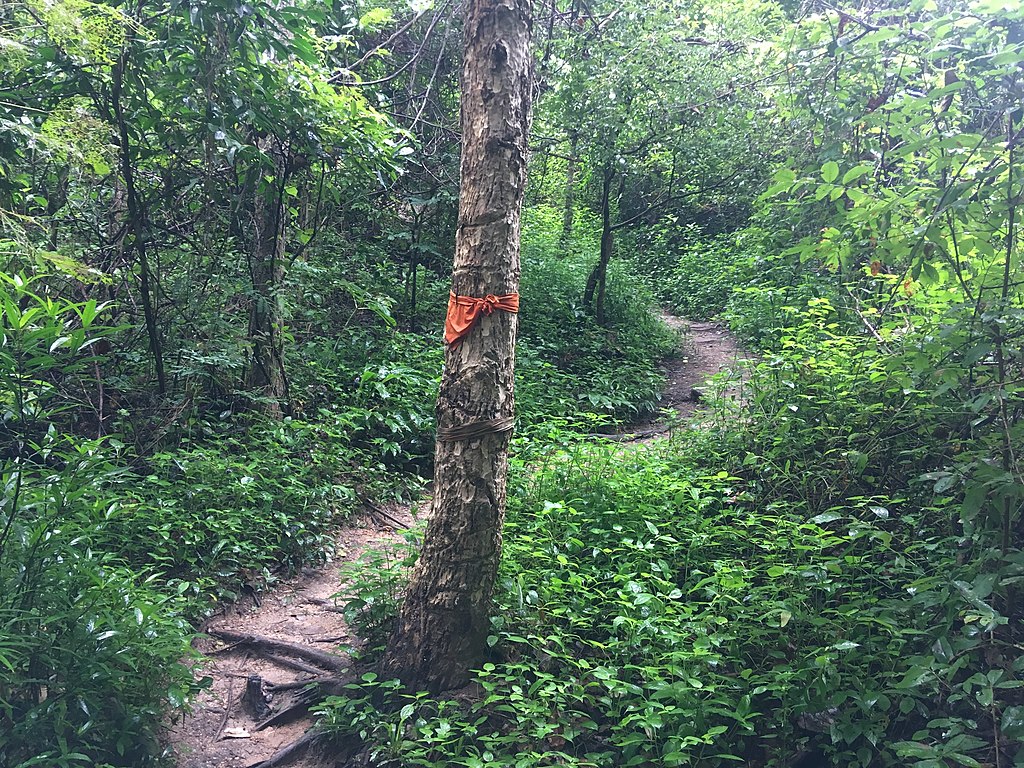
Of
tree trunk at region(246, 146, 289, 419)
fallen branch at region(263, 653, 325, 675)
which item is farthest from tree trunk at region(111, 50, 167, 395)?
A: fallen branch at region(263, 653, 325, 675)

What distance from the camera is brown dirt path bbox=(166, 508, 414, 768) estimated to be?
133 inches

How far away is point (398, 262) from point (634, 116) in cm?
422

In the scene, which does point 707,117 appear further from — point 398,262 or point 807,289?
point 398,262

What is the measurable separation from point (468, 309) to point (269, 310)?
11.5ft

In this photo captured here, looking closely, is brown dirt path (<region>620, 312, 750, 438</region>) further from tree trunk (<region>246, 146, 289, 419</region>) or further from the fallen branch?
the fallen branch

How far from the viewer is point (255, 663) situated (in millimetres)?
4031

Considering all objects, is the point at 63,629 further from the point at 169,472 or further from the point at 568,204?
the point at 568,204

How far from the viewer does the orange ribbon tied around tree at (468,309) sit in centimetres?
332

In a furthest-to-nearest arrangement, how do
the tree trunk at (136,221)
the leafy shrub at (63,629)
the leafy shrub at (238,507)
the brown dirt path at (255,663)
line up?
Answer: the tree trunk at (136,221)
the leafy shrub at (238,507)
the brown dirt path at (255,663)
the leafy shrub at (63,629)

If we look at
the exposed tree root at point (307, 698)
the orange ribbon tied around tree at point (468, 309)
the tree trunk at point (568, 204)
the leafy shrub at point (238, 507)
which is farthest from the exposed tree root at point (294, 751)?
the tree trunk at point (568, 204)

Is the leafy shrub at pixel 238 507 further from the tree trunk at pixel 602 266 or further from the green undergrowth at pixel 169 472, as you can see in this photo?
the tree trunk at pixel 602 266

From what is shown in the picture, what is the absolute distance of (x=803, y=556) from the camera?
365cm

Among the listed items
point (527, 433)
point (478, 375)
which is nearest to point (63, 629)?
point (478, 375)

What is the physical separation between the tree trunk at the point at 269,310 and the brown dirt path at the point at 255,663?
1.80 m
